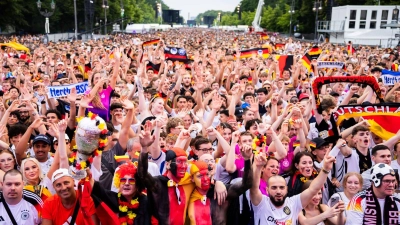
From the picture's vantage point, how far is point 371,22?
5372 cm

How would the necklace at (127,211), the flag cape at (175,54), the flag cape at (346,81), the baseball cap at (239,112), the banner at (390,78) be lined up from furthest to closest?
the flag cape at (175,54), the banner at (390,78), the baseball cap at (239,112), the flag cape at (346,81), the necklace at (127,211)

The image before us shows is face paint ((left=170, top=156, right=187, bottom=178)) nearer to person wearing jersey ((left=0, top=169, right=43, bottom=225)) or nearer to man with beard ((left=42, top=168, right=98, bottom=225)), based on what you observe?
man with beard ((left=42, top=168, right=98, bottom=225))

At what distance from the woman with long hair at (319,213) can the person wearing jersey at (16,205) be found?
272 cm

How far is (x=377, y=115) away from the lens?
6.98 m

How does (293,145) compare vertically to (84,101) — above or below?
below

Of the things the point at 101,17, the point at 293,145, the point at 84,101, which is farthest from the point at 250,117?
the point at 101,17

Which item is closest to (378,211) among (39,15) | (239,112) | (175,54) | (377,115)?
(377,115)

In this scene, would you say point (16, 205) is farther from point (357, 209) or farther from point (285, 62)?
point (285, 62)

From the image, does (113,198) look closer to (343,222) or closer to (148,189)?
(148,189)

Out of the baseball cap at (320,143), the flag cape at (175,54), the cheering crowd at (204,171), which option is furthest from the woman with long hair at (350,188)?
the flag cape at (175,54)

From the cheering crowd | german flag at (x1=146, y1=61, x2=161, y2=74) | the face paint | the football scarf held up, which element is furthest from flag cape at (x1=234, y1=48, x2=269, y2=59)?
the face paint

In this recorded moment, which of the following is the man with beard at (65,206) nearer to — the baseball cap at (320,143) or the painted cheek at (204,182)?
the painted cheek at (204,182)

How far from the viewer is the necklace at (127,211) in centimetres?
462

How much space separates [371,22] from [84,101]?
52.8 metres
